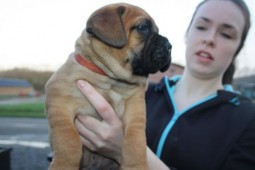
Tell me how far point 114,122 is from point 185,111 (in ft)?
2.42

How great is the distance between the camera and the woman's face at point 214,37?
2.99 m

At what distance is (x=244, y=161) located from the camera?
2.67 m

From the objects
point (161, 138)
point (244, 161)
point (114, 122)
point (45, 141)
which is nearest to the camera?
point (114, 122)

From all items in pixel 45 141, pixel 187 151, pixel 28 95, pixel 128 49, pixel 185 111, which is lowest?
pixel 28 95

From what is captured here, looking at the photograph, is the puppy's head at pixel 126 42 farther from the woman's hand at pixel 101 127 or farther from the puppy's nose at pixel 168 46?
the woman's hand at pixel 101 127

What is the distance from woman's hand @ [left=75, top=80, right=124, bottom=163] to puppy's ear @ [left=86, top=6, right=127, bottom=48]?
366 mm

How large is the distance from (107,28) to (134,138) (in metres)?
0.82

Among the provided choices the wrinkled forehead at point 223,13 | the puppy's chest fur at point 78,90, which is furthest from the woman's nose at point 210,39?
the puppy's chest fur at point 78,90

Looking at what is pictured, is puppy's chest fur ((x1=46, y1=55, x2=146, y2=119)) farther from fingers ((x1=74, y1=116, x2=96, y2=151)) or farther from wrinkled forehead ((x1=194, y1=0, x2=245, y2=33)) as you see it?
wrinkled forehead ((x1=194, y1=0, x2=245, y2=33))

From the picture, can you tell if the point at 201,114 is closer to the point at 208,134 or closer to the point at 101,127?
the point at 208,134

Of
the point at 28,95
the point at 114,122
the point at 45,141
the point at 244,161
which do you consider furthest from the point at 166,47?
the point at 28,95

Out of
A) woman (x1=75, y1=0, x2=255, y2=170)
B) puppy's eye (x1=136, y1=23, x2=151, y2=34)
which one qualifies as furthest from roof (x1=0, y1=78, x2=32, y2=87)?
puppy's eye (x1=136, y1=23, x2=151, y2=34)

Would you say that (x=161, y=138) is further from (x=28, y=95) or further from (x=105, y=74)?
(x=28, y=95)

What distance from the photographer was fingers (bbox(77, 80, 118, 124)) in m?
2.42
